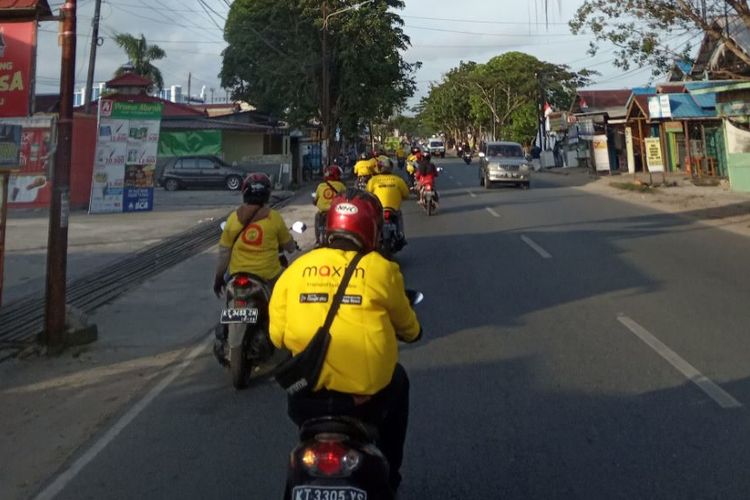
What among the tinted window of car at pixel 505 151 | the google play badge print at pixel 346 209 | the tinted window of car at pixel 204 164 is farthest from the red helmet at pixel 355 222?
the tinted window of car at pixel 204 164

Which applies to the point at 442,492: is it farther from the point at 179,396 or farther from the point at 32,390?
the point at 32,390

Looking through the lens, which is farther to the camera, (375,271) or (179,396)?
(179,396)

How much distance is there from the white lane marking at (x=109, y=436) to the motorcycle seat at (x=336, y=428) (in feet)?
7.74

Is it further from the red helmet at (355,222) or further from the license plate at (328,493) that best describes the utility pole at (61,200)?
the license plate at (328,493)

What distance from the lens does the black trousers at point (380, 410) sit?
3.47 meters

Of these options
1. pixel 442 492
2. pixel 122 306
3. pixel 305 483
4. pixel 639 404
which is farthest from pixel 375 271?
pixel 122 306

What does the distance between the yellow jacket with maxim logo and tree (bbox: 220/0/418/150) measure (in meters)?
35.8

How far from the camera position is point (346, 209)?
371 cm

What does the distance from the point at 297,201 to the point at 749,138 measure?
1503cm

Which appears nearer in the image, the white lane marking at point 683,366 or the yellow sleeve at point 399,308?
the yellow sleeve at point 399,308

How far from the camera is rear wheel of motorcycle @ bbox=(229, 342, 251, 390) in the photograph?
6.73 metres

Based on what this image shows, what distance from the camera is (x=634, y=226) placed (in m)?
18.5

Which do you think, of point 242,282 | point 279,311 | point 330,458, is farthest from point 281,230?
point 330,458

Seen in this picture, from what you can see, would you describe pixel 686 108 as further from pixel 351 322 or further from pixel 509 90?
pixel 509 90
